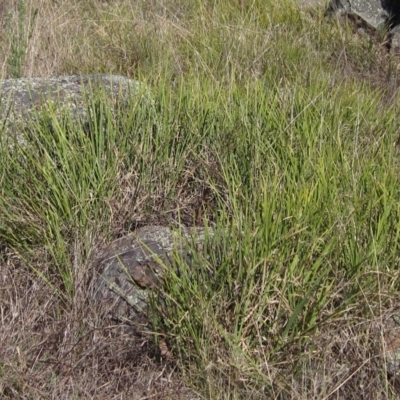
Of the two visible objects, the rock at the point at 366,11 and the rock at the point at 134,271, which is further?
the rock at the point at 366,11

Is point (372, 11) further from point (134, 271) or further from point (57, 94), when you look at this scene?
point (134, 271)

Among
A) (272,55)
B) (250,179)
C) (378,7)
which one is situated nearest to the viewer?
(250,179)

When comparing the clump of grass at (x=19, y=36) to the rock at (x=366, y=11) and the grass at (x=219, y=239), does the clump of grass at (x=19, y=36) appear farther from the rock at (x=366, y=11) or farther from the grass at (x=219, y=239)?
the rock at (x=366, y=11)

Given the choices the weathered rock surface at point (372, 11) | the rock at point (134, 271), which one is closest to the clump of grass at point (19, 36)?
the rock at point (134, 271)

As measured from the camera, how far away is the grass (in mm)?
2104

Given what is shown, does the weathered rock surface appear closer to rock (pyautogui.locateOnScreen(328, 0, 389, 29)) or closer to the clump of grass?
rock (pyautogui.locateOnScreen(328, 0, 389, 29))

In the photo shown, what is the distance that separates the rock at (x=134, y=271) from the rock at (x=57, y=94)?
641 mm

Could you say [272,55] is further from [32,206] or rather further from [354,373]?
[354,373]

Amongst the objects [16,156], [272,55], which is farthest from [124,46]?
[16,156]

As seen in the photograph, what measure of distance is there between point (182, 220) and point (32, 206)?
1.82 ft

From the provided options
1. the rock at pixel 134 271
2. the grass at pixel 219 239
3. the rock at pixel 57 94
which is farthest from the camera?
the rock at pixel 57 94

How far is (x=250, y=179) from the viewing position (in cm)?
256

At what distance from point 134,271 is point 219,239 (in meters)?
0.31

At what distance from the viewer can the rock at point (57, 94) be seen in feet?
9.58
